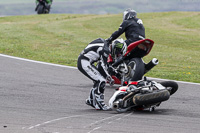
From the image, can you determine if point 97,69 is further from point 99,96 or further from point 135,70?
point 135,70

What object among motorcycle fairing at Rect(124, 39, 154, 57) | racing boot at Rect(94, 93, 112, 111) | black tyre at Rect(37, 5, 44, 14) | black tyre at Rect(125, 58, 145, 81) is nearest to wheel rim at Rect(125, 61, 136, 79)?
black tyre at Rect(125, 58, 145, 81)

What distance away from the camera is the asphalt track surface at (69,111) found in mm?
5680

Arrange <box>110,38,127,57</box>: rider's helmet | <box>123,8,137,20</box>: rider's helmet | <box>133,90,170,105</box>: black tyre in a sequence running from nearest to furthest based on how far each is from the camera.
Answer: <box>133,90,170,105</box>: black tyre < <box>110,38,127,57</box>: rider's helmet < <box>123,8,137,20</box>: rider's helmet

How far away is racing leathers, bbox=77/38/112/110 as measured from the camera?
7.30 m

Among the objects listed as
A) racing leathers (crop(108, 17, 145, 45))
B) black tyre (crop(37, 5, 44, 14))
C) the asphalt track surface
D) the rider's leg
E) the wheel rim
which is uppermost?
black tyre (crop(37, 5, 44, 14))

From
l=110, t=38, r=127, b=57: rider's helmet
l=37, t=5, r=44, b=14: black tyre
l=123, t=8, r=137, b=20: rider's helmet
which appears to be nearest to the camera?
l=110, t=38, r=127, b=57: rider's helmet

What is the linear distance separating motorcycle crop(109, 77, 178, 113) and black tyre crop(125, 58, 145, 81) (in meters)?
0.43

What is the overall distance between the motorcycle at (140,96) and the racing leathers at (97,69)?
0.49 m

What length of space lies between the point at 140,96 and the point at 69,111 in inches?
56.2

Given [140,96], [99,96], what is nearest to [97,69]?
[99,96]

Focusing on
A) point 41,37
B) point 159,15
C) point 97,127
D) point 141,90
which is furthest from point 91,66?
point 159,15

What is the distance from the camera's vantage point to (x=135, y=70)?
7383mm

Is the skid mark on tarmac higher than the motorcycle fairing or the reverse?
the reverse

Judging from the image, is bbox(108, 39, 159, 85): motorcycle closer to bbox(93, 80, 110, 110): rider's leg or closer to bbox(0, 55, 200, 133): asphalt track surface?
bbox(93, 80, 110, 110): rider's leg
